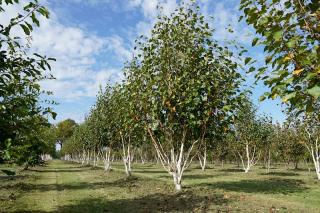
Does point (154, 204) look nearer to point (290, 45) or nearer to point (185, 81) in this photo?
point (185, 81)

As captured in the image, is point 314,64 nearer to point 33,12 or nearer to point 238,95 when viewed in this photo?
point 33,12

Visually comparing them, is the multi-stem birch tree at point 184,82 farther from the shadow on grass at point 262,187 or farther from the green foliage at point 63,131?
the green foliage at point 63,131

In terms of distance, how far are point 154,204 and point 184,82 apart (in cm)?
669

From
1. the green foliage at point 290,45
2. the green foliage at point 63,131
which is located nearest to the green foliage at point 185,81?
the green foliage at point 290,45

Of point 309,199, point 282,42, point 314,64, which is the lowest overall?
point 309,199

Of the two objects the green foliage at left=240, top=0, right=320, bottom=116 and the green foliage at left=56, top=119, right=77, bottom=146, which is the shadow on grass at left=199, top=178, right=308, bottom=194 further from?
the green foliage at left=56, top=119, right=77, bottom=146

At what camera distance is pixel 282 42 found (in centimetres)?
545

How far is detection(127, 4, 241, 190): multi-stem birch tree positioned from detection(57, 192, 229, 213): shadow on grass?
121 inches

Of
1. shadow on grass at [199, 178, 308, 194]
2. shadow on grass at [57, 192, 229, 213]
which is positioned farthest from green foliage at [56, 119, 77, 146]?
shadow on grass at [57, 192, 229, 213]

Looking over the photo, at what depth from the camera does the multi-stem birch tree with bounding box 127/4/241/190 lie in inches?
760

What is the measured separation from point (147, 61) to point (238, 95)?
547 centimetres

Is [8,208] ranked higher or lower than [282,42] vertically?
lower

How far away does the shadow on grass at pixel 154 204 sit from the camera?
15.4 metres

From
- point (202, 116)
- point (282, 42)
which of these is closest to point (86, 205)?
point (202, 116)
